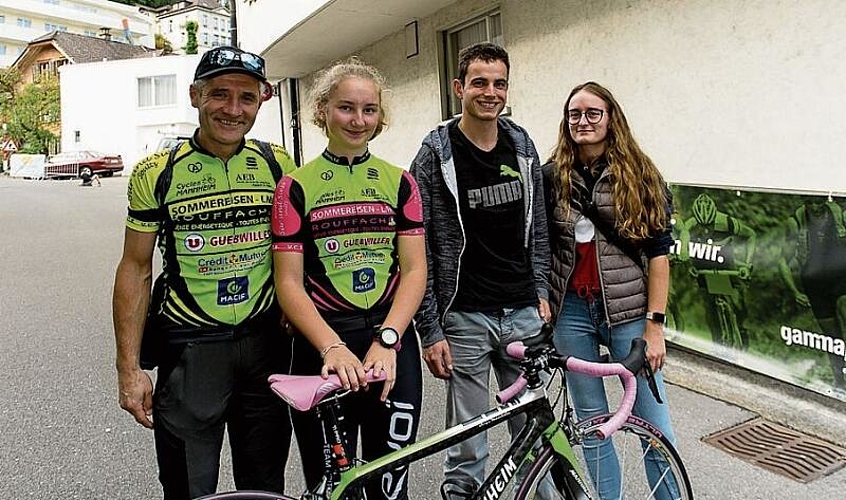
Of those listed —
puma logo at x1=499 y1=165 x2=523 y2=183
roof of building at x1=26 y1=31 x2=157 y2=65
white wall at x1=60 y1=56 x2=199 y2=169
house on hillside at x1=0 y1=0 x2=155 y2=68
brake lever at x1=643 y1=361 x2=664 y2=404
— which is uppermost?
house on hillside at x1=0 y1=0 x2=155 y2=68

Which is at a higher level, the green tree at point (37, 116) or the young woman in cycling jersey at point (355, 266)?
the green tree at point (37, 116)

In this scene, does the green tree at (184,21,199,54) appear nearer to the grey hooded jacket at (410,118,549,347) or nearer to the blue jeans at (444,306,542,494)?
the grey hooded jacket at (410,118,549,347)

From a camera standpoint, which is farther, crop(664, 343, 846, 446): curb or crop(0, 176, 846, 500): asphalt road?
crop(664, 343, 846, 446): curb

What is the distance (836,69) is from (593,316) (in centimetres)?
263

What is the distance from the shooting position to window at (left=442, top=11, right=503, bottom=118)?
314 inches

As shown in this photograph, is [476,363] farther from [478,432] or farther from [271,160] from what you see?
[271,160]

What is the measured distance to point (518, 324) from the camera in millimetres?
2750

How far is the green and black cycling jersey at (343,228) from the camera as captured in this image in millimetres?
2215

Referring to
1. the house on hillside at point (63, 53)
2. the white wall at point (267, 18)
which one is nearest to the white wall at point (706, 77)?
the white wall at point (267, 18)

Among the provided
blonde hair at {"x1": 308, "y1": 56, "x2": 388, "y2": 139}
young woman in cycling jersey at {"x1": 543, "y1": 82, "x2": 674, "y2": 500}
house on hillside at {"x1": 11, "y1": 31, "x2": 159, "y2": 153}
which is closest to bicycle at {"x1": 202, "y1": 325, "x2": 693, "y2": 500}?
young woman in cycling jersey at {"x1": 543, "y1": 82, "x2": 674, "y2": 500}

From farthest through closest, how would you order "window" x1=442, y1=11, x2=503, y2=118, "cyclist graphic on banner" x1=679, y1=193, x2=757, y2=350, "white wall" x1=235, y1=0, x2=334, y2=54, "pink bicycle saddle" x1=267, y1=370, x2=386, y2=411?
"white wall" x1=235, y1=0, x2=334, y2=54 < "window" x1=442, y1=11, x2=503, y2=118 < "cyclist graphic on banner" x1=679, y1=193, x2=757, y2=350 < "pink bicycle saddle" x1=267, y1=370, x2=386, y2=411

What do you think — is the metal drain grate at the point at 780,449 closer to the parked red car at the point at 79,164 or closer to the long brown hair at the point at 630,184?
the long brown hair at the point at 630,184

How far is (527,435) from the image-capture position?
7.72 feet

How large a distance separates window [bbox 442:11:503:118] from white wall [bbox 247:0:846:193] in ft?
1.59
